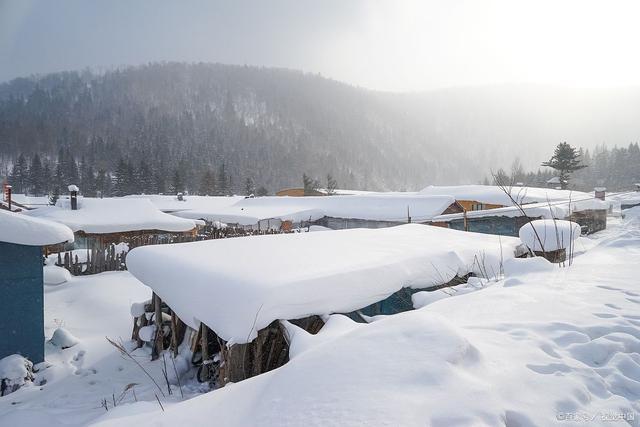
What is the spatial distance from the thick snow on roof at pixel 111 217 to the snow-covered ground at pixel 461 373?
1541cm

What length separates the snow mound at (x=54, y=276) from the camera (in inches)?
458

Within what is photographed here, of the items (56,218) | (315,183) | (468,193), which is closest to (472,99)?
(315,183)

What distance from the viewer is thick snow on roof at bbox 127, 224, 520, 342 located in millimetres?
4262

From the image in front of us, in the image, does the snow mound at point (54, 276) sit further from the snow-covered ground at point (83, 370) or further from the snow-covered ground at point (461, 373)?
the snow-covered ground at point (461, 373)

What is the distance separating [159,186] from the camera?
2640 inches

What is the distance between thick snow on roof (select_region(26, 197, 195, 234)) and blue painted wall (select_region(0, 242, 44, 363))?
42.5 feet

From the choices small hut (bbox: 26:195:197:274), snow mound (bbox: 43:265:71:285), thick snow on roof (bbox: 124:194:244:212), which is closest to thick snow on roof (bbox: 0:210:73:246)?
snow mound (bbox: 43:265:71:285)

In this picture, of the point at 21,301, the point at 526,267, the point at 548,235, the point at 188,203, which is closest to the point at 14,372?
the point at 21,301

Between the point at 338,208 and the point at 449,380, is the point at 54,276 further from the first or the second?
the point at 338,208

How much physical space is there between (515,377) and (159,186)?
235 feet

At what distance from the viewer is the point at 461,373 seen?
7.47 ft

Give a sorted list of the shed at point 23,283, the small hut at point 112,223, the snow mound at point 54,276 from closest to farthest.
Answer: the shed at point 23,283 < the snow mound at point 54,276 < the small hut at point 112,223

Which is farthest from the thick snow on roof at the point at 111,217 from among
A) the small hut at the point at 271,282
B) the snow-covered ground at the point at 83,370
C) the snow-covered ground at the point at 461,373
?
the snow-covered ground at the point at 461,373

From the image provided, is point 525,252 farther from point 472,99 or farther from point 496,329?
point 472,99
